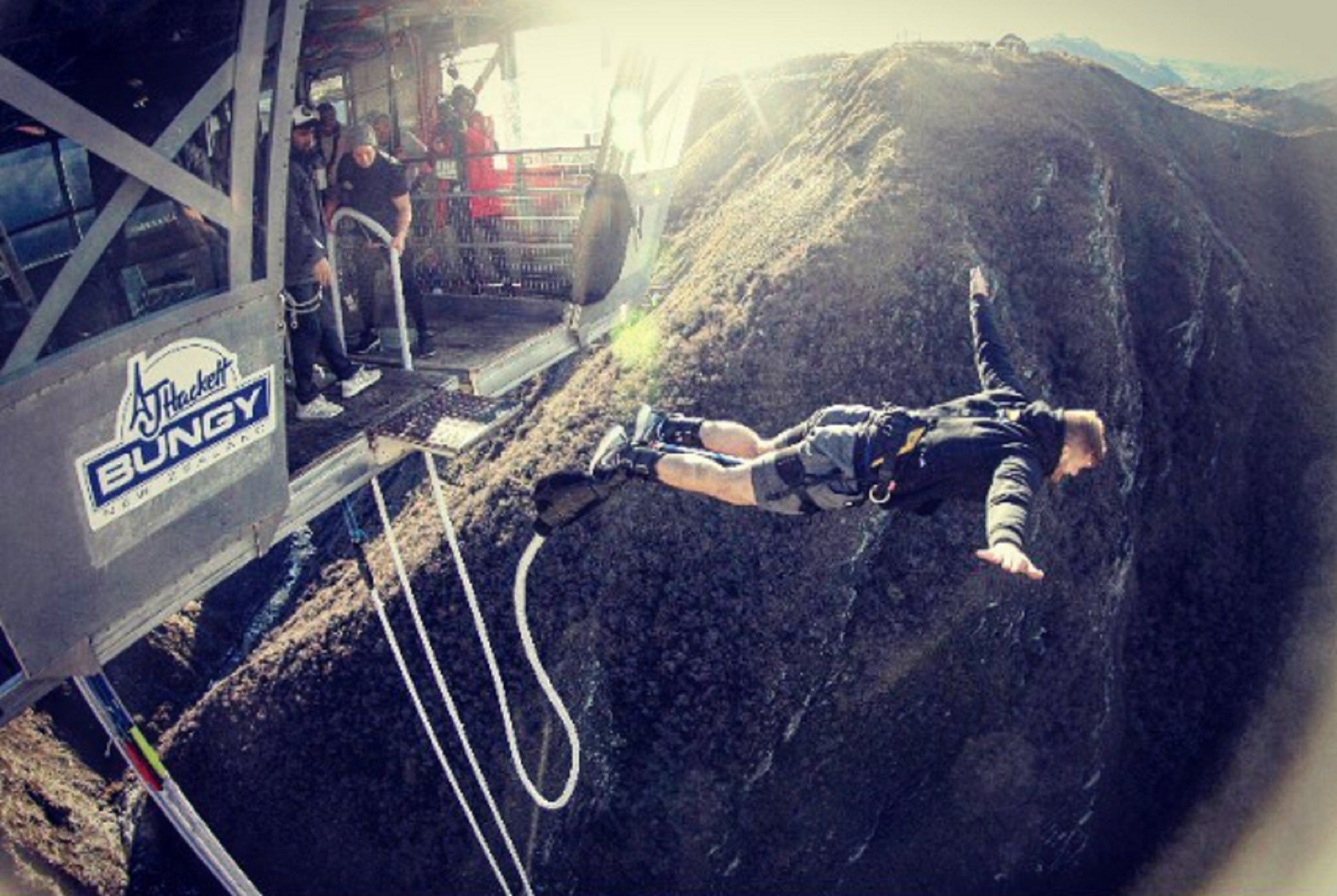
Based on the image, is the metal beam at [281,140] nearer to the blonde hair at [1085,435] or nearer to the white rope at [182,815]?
the white rope at [182,815]

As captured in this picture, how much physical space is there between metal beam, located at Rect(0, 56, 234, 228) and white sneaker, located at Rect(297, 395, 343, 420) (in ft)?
6.50

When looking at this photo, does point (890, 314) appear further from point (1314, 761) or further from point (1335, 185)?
point (1335, 185)

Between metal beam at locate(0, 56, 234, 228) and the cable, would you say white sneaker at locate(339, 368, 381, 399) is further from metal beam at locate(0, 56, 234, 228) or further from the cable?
metal beam at locate(0, 56, 234, 228)

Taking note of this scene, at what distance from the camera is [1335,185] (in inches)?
717

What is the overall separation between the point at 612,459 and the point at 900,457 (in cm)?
200

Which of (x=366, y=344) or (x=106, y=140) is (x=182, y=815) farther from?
(x=366, y=344)

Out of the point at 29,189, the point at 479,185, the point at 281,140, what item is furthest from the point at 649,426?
the point at 479,185

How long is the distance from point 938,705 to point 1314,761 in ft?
18.2

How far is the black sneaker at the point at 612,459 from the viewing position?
5098 millimetres

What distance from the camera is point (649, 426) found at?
19.0 ft

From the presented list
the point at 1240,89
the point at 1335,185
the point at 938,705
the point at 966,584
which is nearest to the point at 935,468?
the point at 966,584

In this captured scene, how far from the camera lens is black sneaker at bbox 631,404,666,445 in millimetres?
5699

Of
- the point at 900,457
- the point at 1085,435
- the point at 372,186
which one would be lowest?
the point at 900,457

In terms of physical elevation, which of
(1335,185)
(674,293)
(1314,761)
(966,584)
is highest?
(1335,185)
